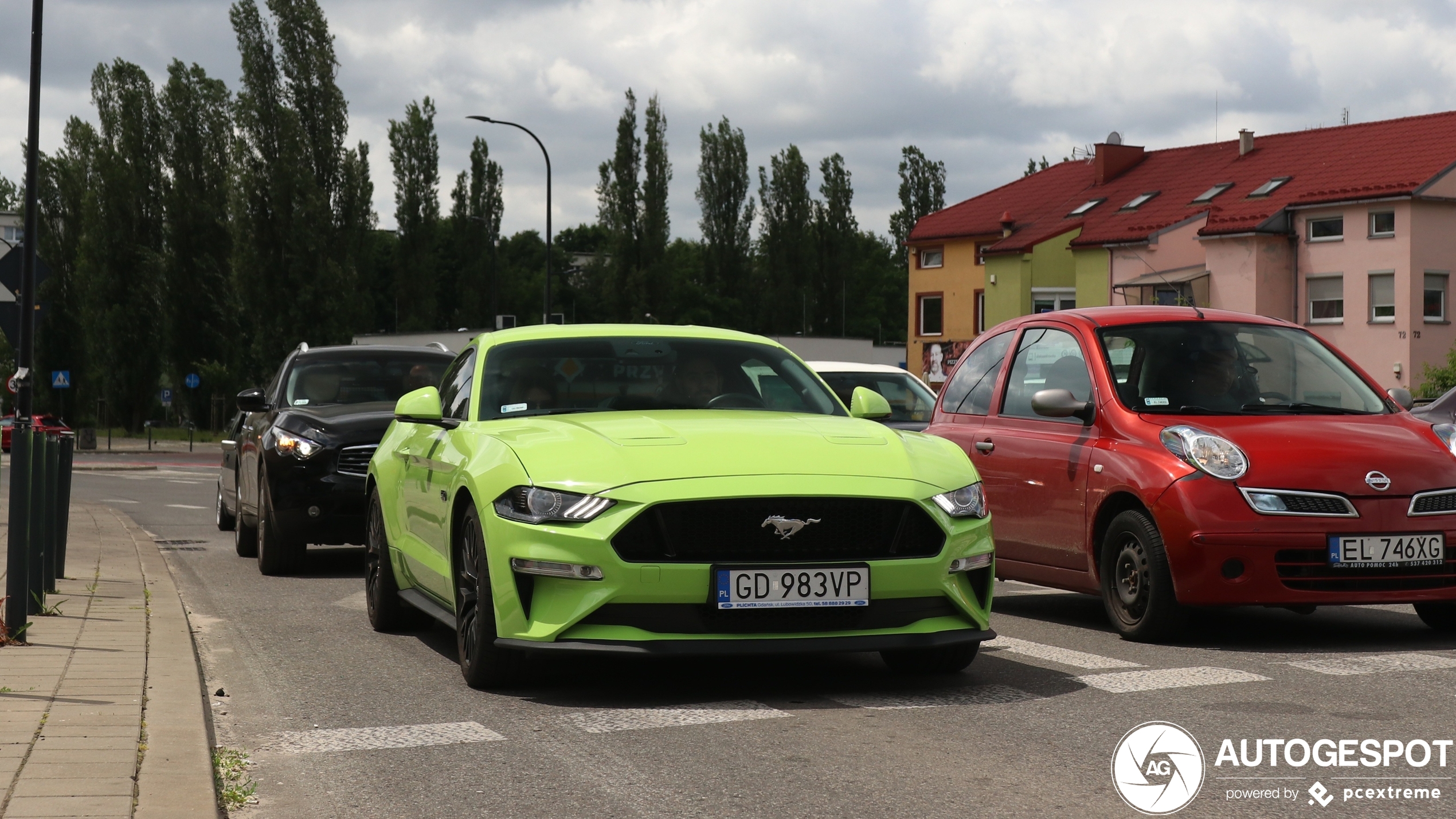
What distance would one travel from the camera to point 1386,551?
7.75 m

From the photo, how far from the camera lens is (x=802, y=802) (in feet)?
15.9

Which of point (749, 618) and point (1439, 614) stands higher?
point (749, 618)

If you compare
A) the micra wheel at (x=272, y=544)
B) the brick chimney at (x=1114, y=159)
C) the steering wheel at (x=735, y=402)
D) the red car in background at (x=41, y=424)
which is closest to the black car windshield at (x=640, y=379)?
the steering wheel at (x=735, y=402)

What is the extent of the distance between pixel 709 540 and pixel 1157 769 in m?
1.80

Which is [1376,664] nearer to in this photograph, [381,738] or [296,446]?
[381,738]

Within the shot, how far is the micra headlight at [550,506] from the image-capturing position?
6227 mm

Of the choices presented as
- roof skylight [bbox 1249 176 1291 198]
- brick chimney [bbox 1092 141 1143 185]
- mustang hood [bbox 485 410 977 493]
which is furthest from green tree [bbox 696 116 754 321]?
mustang hood [bbox 485 410 977 493]

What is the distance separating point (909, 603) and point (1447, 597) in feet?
9.71

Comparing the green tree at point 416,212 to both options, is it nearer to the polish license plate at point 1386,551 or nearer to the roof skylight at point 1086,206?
the roof skylight at point 1086,206

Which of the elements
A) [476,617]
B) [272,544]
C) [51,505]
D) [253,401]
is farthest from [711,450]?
[253,401]

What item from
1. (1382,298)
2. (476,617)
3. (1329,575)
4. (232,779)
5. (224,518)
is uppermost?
(1382,298)

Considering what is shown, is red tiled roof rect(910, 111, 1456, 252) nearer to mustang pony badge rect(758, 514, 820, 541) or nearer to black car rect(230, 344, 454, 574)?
black car rect(230, 344, 454, 574)

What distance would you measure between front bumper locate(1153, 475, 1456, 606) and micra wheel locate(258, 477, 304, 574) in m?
6.80

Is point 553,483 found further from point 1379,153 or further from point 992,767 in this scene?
point 1379,153
